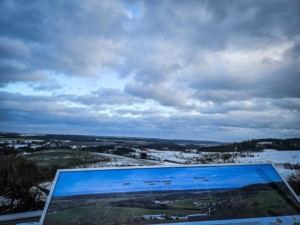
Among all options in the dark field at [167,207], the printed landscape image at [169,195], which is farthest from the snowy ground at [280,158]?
the dark field at [167,207]

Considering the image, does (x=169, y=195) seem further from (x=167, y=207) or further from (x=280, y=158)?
(x=280, y=158)

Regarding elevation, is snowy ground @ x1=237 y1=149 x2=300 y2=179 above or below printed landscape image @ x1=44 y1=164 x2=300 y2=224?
above

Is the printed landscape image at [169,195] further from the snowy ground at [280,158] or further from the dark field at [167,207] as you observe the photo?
the snowy ground at [280,158]

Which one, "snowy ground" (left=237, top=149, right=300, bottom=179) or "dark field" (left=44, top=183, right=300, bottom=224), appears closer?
"dark field" (left=44, top=183, right=300, bottom=224)

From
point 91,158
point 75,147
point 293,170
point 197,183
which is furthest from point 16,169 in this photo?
point 293,170

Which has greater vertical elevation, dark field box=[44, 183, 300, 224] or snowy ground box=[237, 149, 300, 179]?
snowy ground box=[237, 149, 300, 179]

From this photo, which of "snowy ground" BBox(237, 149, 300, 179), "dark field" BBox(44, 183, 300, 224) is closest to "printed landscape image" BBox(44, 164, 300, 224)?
"dark field" BBox(44, 183, 300, 224)

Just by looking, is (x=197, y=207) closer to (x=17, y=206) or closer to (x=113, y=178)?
(x=113, y=178)

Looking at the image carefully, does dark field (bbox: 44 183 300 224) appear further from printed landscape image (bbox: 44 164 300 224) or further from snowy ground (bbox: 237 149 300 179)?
snowy ground (bbox: 237 149 300 179)
